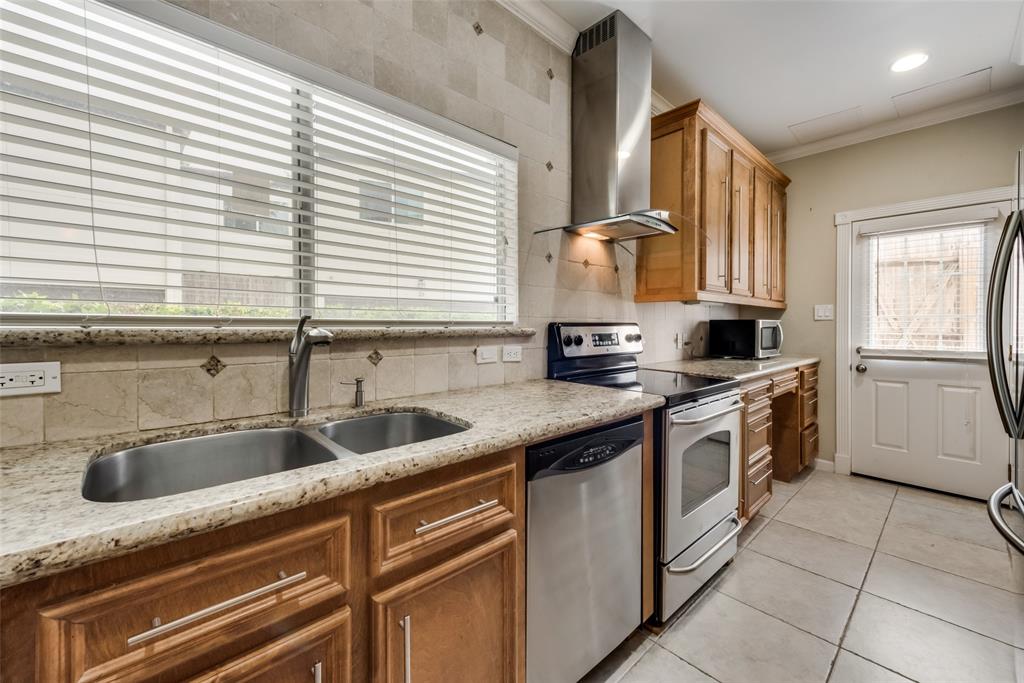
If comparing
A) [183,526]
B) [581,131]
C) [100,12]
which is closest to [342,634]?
[183,526]

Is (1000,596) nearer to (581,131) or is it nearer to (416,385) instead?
(416,385)

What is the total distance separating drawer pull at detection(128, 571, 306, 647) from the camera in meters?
0.61

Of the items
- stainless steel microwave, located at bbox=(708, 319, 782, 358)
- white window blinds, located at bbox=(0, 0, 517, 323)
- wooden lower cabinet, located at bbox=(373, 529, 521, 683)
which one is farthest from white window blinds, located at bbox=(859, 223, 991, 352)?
wooden lower cabinet, located at bbox=(373, 529, 521, 683)

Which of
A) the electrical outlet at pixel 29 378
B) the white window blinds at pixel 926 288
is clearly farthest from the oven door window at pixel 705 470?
the white window blinds at pixel 926 288

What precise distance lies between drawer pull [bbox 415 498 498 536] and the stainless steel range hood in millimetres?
1434

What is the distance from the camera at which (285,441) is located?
3.80 feet

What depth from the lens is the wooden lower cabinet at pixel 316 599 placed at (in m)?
0.56

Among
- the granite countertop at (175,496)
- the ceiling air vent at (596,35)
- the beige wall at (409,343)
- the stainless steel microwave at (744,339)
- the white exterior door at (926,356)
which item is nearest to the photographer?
the granite countertop at (175,496)

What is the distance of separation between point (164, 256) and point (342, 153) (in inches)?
24.5

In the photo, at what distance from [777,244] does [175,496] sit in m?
4.06

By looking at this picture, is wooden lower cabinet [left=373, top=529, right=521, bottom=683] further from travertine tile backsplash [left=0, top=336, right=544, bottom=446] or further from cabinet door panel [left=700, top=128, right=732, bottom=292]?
cabinet door panel [left=700, top=128, right=732, bottom=292]

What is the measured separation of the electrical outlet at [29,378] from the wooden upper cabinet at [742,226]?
10.2 ft

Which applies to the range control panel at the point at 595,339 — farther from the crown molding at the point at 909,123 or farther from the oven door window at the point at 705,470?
the crown molding at the point at 909,123

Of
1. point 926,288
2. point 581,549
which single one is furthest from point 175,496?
point 926,288
